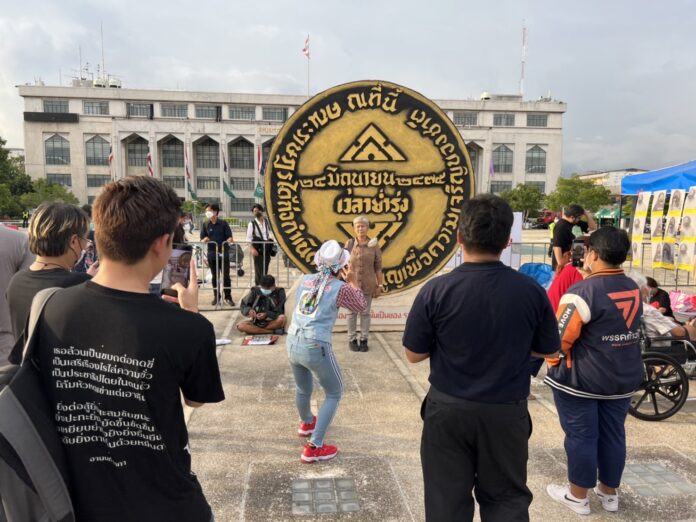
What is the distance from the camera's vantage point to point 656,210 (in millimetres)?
9648

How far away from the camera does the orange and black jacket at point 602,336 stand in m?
3.20

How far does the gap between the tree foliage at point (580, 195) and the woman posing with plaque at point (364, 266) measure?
163 ft

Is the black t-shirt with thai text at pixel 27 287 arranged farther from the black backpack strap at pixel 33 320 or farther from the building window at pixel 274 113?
the building window at pixel 274 113

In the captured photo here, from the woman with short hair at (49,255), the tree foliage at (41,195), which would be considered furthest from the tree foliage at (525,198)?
the woman with short hair at (49,255)

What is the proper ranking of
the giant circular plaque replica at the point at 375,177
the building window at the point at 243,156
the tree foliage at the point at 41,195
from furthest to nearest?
the building window at the point at 243,156, the tree foliage at the point at 41,195, the giant circular plaque replica at the point at 375,177

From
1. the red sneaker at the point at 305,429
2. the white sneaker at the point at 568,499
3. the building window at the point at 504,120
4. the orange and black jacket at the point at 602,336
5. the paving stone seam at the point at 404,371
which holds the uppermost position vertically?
the building window at the point at 504,120

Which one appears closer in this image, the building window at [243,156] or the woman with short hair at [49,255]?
the woman with short hair at [49,255]

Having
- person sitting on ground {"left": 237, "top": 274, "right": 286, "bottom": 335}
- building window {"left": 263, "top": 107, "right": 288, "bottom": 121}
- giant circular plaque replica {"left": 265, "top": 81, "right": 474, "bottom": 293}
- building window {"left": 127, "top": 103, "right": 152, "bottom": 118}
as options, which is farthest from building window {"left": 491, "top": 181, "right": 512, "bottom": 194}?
person sitting on ground {"left": 237, "top": 274, "right": 286, "bottom": 335}

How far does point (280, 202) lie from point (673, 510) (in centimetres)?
612

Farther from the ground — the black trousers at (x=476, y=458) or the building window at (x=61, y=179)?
the building window at (x=61, y=179)

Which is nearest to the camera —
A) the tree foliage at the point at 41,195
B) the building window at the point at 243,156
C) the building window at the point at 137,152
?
the tree foliage at the point at 41,195

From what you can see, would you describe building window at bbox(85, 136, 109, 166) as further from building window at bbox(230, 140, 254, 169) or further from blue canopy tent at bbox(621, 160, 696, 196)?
blue canopy tent at bbox(621, 160, 696, 196)

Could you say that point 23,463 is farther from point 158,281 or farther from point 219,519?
point 158,281

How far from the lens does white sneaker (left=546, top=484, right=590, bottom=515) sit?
128 inches
